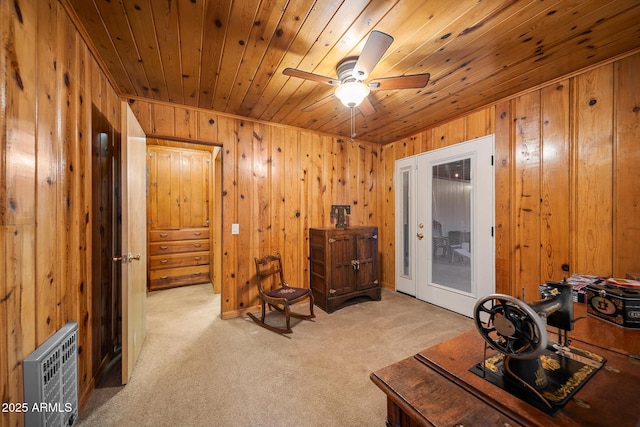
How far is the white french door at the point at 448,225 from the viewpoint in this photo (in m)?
2.81

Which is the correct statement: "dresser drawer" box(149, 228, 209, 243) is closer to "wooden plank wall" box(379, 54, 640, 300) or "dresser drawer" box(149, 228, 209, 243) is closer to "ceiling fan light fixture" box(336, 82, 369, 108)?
"ceiling fan light fixture" box(336, 82, 369, 108)

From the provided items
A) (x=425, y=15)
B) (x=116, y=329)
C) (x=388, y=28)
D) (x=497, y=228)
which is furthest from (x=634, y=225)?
(x=116, y=329)

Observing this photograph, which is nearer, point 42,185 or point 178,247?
point 42,185

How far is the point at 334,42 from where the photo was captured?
1.73m

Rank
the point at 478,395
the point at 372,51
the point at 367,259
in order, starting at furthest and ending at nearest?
the point at 367,259 < the point at 372,51 < the point at 478,395

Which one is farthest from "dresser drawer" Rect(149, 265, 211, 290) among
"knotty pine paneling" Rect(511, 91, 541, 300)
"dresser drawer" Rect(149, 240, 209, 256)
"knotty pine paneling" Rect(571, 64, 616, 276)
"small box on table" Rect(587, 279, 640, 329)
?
"knotty pine paneling" Rect(571, 64, 616, 276)

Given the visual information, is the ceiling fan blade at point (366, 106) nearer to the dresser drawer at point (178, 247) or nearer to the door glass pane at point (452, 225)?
the door glass pane at point (452, 225)

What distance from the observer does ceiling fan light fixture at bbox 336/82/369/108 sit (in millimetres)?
1871

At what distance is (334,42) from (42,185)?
6.19 ft

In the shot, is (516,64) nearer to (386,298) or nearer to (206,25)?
(206,25)

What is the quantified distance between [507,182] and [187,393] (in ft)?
11.4

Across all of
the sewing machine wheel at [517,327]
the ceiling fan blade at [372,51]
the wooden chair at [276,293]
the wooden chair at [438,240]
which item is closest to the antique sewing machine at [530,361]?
→ the sewing machine wheel at [517,327]

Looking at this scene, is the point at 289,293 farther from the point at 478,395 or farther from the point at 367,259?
the point at 478,395

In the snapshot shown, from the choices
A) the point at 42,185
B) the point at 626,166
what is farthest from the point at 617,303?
the point at 42,185
